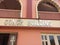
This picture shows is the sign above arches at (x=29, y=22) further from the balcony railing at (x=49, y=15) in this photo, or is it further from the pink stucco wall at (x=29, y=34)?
the balcony railing at (x=49, y=15)

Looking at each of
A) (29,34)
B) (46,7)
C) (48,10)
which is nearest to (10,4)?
(46,7)

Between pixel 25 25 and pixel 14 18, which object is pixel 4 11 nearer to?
pixel 14 18

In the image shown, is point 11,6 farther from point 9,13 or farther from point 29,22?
point 29,22

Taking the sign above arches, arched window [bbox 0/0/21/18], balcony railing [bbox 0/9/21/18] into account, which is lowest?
the sign above arches

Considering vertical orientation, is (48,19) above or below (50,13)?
below

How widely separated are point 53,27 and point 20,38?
1.34 m

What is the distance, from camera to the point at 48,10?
678 centimetres

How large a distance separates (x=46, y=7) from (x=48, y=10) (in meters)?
0.18

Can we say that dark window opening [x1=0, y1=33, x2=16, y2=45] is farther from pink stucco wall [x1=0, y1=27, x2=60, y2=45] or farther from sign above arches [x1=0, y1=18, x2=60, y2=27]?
sign above arches [x1=0, y1=18, x2=60, y2=27]

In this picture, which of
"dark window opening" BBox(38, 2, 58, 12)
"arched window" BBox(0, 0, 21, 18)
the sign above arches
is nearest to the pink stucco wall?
the sign above arches

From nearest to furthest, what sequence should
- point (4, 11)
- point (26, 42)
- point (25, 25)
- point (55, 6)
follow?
point (26, 42) → point (25, 25) → point (4, 11) → point (55, 6)

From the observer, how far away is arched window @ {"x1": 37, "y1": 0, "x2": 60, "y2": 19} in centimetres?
624

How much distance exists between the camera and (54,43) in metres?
5.50

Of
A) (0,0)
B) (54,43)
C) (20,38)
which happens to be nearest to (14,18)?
(20,38)
